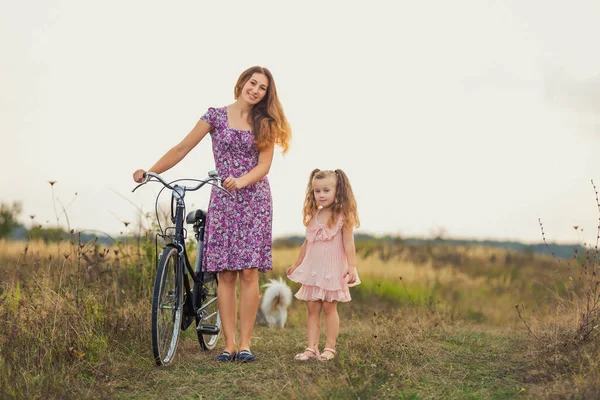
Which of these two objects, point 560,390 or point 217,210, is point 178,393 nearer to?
point 217,210

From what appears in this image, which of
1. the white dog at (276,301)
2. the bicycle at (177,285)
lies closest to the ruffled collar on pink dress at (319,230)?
the bicycle at (177,285)

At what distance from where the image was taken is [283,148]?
20.1 feet

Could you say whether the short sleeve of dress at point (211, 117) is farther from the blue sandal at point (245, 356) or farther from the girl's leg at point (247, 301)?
the blue sandal at point (245, 356)

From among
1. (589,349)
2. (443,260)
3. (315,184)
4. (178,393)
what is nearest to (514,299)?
(443,260)

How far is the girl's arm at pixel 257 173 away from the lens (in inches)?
218

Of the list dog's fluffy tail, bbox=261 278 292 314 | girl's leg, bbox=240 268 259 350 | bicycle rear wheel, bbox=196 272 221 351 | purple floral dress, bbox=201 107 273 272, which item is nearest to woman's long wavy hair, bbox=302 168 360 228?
purple floral dress, bbox=201 107 273 272

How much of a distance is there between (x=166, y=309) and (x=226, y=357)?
787 mm

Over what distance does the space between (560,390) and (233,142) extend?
124 inches

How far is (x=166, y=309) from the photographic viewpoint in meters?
5.76

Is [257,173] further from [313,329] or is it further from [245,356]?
[245,356]

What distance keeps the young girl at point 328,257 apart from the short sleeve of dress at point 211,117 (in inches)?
38.0

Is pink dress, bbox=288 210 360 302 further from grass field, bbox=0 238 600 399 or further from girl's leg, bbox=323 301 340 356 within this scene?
grass field, bbox=0 238 600 399

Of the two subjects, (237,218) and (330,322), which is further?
(330,322)

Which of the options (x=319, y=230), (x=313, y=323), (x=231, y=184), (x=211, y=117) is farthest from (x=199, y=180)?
(x=313, y=323)
